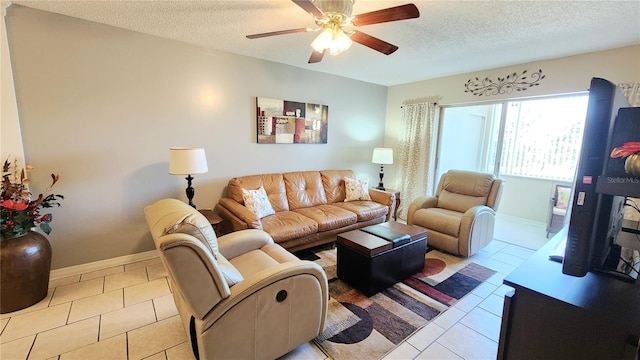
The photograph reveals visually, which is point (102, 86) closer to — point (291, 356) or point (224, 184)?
point (224, 184)

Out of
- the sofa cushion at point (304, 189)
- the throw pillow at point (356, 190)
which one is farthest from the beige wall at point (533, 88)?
the sofa cushion at point (304, 189)

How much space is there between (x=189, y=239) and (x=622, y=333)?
1.72 m

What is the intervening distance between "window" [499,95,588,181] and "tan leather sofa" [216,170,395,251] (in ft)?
8.87

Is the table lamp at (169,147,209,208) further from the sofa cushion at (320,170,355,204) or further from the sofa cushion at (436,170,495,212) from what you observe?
the sofa cushion at (436,170,495,212)

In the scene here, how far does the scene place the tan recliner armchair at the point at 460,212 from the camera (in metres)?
3.15

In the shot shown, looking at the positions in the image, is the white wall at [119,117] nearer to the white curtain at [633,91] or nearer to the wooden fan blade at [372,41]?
the wooden fan blade at [372,41]

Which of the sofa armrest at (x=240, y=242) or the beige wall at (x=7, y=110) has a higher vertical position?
the beige wall at (x=7, y=110)

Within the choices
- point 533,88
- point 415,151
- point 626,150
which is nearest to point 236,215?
point 626,150

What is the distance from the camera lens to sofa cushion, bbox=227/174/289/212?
3336 millimetres

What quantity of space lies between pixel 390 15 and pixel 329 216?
2.27m

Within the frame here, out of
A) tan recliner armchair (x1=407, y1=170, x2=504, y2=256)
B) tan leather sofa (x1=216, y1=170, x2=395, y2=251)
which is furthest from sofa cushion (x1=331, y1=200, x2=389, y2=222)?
tan recliner armchair (x1=407, y1=170, x2=504, y2=256)

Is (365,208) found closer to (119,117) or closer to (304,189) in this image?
(304,189)

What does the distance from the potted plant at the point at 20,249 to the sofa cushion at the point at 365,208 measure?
9.97 feet

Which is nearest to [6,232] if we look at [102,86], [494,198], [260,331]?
[102,86]
